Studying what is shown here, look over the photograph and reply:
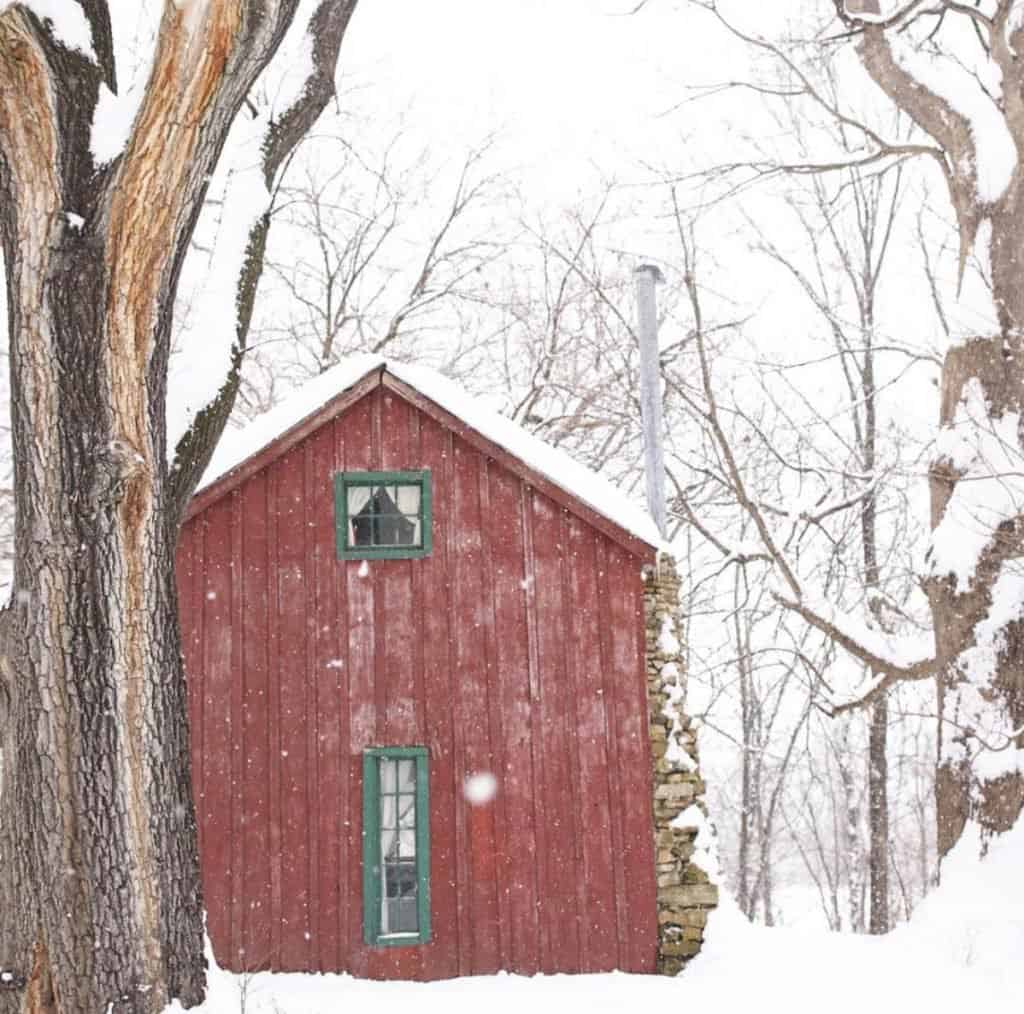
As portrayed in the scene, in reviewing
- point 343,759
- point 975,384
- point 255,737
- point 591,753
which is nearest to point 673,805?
point 591,753

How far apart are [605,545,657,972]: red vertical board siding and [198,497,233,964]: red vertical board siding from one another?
11.9 ft

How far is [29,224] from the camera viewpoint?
18.0 feet

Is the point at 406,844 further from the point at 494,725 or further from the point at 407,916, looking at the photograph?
the point at 494,725

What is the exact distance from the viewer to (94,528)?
544 cm

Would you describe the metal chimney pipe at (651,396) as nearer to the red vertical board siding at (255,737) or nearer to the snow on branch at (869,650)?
the snow on branch at (869,650)

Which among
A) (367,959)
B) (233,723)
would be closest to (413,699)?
(233,723)

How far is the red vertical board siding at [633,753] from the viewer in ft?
32.4

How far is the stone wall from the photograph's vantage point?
9.89m

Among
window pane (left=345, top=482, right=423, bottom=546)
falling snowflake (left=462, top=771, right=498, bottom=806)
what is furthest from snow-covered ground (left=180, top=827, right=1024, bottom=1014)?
window pane (left=345, top=482, right=423, bottom=546)

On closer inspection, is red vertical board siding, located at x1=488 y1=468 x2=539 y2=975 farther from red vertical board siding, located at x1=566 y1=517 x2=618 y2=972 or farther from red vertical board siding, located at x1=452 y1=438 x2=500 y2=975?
red vertical board siding, located at x1=566 y1=517 x2=618 y2=972

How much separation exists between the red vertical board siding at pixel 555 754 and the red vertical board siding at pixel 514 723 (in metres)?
0.14

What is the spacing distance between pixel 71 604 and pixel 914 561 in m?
18.9

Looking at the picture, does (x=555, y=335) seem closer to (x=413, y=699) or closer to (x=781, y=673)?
(x=781, y=673)

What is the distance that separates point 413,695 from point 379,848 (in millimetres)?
1406
